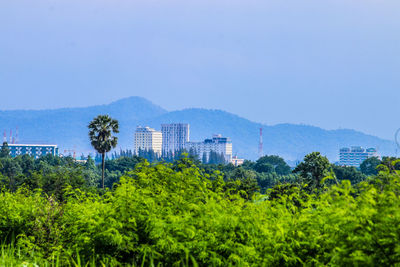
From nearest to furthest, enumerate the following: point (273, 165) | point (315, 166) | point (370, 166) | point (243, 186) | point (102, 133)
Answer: point (243, 186) < point (315, 166) < point (102, 133) < point (370, 166) < point (273, 165)

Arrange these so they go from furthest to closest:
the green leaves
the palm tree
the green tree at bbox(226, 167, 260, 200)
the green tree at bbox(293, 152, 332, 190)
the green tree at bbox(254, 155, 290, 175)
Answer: the green tree at bbox(254, 155, 290, 175) → the palm tree → the green tree at bbox(293, 152, 332, 190) → the green tree at bbox(226, 167, 260, 200) → the green leaves

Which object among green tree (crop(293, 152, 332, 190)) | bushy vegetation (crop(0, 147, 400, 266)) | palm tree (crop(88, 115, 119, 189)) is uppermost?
palm tree (crop(88, 115, 119, 189))

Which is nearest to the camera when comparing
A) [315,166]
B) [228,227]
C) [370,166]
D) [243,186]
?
[228,227]

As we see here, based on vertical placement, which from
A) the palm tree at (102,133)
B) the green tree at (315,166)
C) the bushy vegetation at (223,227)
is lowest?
the bushy vegetation at (223,227)

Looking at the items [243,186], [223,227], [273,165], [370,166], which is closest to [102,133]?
[243,186]

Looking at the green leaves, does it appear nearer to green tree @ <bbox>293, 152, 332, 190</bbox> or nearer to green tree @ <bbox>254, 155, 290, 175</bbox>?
green tree @ <bbox>293, 152, 332, 190</bbox>

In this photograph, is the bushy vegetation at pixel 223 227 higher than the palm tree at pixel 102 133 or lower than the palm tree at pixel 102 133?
lower

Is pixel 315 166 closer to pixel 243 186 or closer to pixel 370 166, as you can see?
pixel 243 186

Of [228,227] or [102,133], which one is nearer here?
[228,227]

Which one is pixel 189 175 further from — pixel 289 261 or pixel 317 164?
pixel 317 164

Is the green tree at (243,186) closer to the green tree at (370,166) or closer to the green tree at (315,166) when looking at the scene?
the green tree at (315,166)

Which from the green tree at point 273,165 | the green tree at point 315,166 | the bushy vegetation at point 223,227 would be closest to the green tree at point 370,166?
the green tree at point 273,165

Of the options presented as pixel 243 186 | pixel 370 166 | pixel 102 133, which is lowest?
pixel 243 186

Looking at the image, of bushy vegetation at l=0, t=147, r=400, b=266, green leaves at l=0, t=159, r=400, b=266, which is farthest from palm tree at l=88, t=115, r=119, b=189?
green leaves at l=0, t=159, r=400, b=266
